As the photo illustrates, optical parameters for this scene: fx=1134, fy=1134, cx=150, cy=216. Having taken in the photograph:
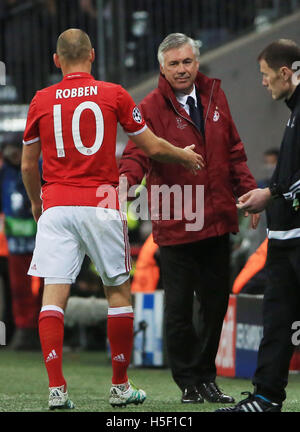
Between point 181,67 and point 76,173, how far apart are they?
1.17 meters

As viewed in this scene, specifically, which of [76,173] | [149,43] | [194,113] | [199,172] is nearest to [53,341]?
[76,173]

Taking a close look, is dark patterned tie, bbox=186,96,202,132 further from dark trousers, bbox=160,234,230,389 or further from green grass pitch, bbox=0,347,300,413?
green grass pitch, bbox=0,347,300,413

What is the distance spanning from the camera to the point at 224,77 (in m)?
13.3

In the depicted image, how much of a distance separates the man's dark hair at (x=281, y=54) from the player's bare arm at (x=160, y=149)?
32.4 inches

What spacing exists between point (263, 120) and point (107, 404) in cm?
760

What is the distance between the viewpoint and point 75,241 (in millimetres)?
5918

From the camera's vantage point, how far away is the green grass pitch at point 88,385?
6.18m

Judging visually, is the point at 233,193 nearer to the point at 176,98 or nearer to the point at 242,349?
the point at 176,98

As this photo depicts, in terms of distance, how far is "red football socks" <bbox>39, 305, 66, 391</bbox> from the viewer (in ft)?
18.8

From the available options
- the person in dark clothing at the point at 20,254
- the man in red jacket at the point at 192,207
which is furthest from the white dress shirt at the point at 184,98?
the person in dark clothing at the point at 20,254

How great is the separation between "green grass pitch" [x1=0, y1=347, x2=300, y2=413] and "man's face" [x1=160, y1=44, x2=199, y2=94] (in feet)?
6.11

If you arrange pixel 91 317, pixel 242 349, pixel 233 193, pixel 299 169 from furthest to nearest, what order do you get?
pixel 91 317 → pixel 242 349 → pixel 233 193 → pixel 299 169

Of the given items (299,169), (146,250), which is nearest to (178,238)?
(299,169)

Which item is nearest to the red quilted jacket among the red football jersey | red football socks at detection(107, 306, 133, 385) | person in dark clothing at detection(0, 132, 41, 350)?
the red football jersey
